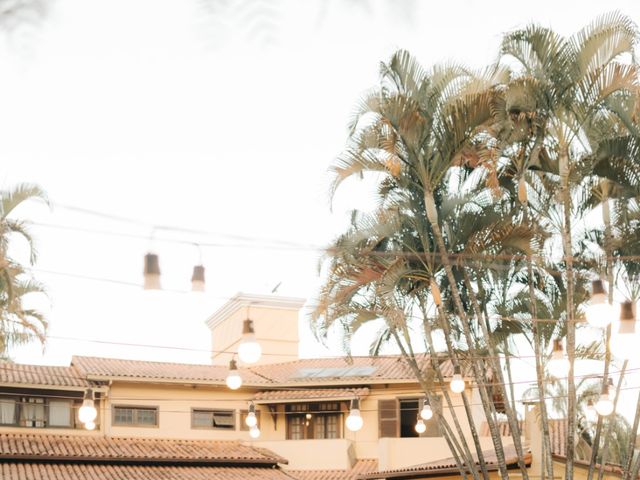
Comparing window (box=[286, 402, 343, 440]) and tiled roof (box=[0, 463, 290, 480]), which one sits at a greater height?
window (box=[286, 402, 343, 440])

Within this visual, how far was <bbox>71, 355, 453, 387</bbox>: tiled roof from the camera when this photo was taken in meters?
28.8

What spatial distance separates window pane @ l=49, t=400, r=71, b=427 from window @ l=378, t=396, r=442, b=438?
28.0 feet

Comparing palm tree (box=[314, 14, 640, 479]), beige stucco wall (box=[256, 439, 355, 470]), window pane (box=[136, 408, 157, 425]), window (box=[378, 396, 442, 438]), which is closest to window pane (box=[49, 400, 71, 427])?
window pane (box=[136, 408, 157, 425])

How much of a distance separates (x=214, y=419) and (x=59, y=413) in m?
4.45

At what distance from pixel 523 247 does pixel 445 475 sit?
10.7 meters

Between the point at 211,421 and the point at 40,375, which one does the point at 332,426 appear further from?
the point at 40,375

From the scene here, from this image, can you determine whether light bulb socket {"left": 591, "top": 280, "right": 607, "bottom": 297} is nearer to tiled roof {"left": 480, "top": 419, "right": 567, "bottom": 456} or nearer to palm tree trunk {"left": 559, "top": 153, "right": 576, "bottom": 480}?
palm tree trunk {"left": 559, "top": 153, "right": 576, "bottom": 480}

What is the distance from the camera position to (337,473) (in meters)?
28.5

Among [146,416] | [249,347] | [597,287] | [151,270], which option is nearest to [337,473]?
[146,416]

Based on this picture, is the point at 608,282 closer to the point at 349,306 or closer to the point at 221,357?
the point at 349,306

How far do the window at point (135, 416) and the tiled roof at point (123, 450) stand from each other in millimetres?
661

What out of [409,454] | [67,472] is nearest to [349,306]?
[67,472]

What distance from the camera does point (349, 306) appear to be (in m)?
15.1

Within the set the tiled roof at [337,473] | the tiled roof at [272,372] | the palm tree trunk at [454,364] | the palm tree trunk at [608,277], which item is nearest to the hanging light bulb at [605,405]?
the palm tree trunk at [608,277]
